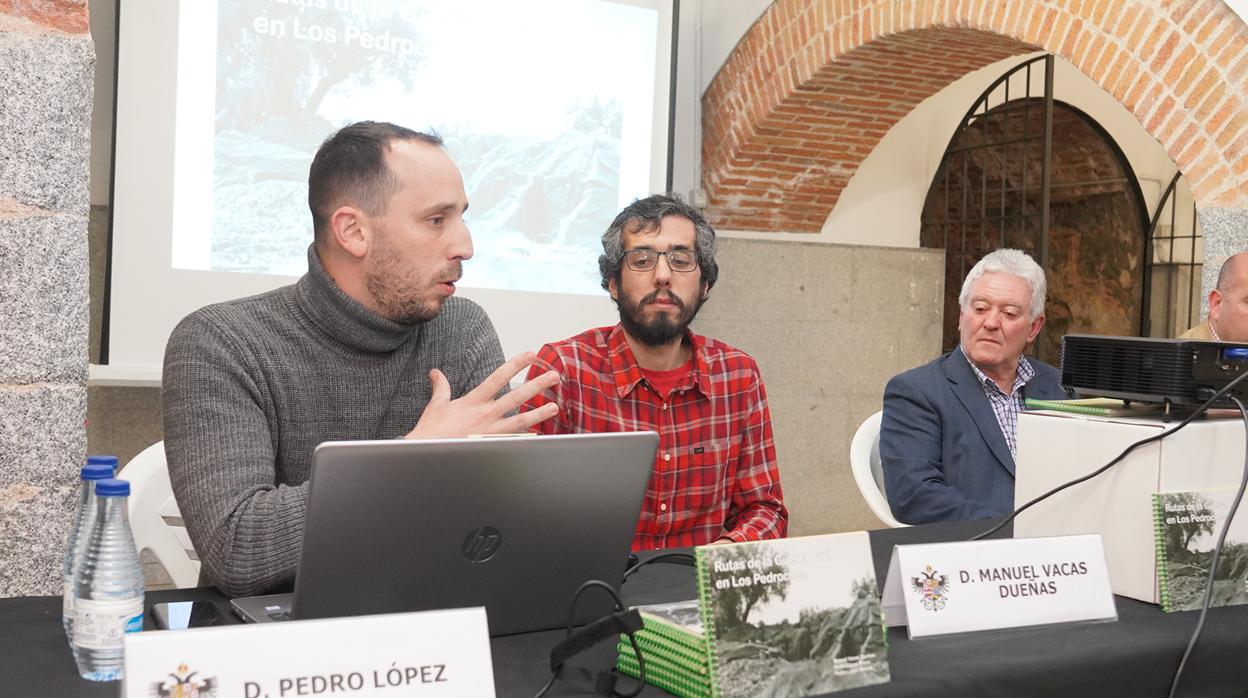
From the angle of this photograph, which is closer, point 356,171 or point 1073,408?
point 1073,408

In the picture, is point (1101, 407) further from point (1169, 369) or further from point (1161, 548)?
point (1161, 548)

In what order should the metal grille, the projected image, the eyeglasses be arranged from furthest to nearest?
the metal grille < the projected image < the eyeglasses

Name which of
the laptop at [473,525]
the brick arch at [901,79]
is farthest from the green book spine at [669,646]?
the brick arch at [901,79]

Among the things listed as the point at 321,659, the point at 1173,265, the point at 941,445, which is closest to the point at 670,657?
the point at 321,659

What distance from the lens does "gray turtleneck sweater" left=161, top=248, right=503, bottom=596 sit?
140cm

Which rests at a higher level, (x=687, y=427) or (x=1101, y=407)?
(x=1101, y=407)

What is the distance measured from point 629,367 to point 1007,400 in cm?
101

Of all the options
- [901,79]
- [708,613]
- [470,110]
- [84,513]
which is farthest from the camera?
[901,79]

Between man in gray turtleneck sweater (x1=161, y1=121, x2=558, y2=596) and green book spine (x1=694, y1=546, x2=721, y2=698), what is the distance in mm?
570

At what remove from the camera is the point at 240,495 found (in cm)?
146

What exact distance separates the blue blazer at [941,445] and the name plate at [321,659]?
1705 mm

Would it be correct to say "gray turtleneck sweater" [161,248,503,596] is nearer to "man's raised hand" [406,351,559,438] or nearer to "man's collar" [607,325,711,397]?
"man's raised hand" [406,351,559,438]

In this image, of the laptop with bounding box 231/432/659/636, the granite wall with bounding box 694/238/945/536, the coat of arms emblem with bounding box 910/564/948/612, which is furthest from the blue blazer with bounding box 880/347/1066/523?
the granite wall with bounding box 694/238/945/536

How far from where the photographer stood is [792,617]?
107 centimetres
